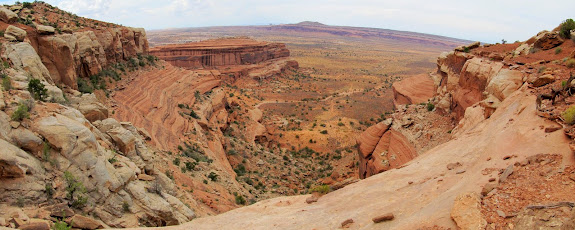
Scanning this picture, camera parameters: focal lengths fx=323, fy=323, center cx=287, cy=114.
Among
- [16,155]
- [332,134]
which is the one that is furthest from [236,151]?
[16,155]

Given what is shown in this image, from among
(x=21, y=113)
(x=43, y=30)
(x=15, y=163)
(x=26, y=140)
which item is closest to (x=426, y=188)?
(x=15, y=163)

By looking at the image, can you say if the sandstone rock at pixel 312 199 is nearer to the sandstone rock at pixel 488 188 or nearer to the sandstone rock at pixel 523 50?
the sandstone rock at pixel 488 188

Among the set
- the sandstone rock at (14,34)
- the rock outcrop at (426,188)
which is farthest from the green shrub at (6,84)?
the rock outcrop at (426,188)

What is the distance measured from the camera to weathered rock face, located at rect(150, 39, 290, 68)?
190ft

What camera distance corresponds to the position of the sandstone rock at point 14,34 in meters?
13.3

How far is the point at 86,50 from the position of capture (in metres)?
21.5

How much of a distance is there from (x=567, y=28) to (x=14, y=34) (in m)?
→ 26.0

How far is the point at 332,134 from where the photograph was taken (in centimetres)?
3522

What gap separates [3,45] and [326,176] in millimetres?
20748

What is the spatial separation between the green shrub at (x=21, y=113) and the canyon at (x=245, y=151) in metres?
0.04

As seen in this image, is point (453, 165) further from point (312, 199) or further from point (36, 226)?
point (36, 226)

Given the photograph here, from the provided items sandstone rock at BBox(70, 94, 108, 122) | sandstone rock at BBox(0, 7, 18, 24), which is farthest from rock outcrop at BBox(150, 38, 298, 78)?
sandstone rock at BBox(70, 94, 108, 122)

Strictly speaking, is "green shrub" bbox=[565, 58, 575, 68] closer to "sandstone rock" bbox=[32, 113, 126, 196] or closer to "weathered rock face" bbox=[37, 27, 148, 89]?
"sandstone rock" bbox=[32, 113, 126, 196]

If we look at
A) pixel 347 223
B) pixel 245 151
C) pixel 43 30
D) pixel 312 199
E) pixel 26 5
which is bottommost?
pixel 245 151
